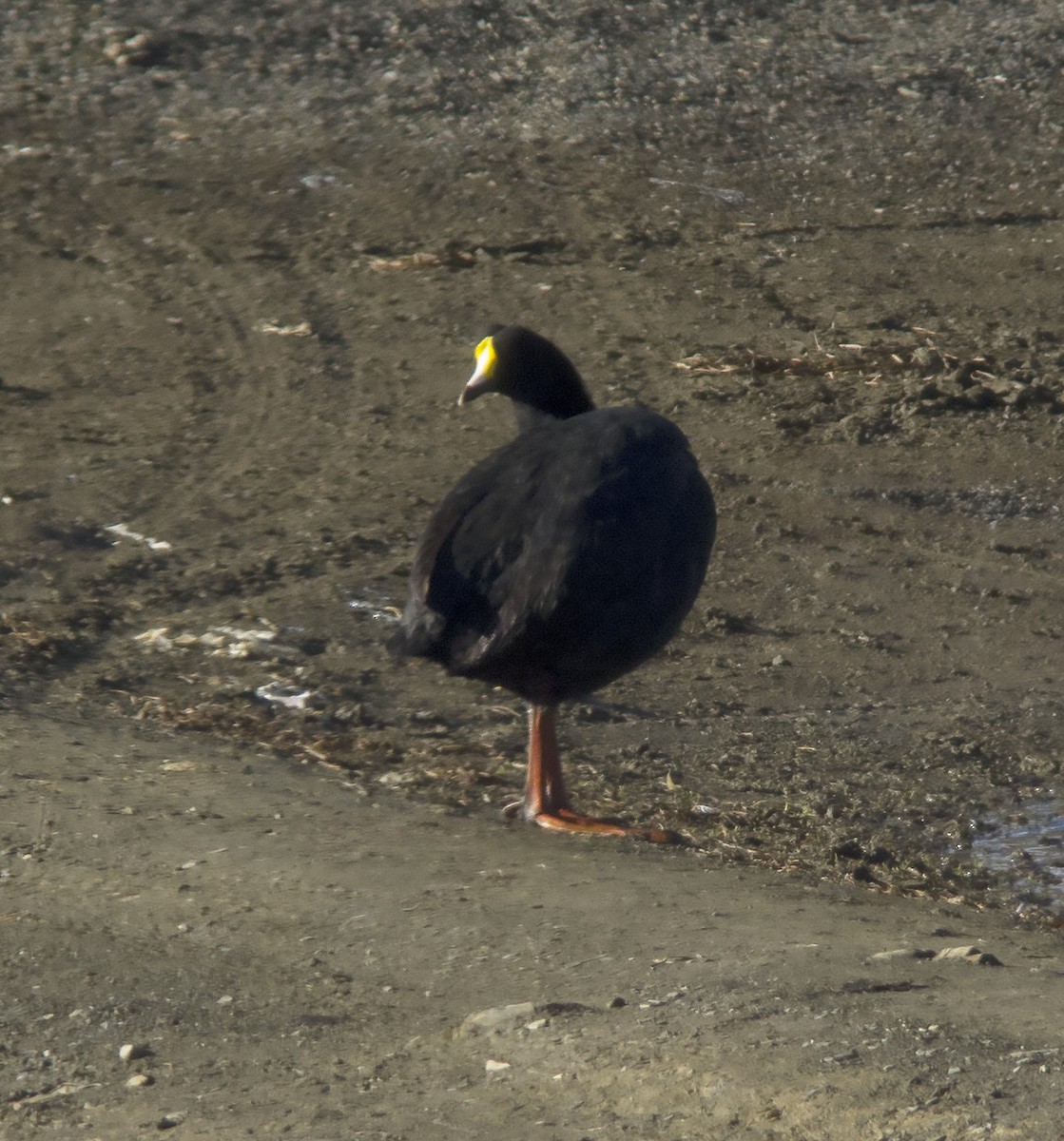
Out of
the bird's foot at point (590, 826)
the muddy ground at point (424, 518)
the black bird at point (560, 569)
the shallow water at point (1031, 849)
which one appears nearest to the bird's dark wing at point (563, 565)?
the black bird at point (560, 569)

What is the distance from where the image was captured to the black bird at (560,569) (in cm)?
493

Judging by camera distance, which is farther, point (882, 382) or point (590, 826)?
point (882, 382)

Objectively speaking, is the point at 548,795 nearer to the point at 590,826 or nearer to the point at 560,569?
the point at 590,826

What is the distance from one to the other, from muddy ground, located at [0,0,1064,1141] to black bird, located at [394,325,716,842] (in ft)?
1.49

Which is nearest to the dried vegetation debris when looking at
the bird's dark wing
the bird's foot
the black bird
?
the black bird

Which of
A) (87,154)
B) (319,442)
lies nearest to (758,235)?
(319,442)

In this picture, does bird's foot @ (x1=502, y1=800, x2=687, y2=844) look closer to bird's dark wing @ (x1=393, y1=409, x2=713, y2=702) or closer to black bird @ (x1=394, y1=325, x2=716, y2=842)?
black bird @ (x1=394, y1=325, x2=716, y2=842)

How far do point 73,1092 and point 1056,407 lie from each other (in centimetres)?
624

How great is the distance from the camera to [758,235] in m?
10.7

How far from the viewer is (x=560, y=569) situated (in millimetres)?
4910

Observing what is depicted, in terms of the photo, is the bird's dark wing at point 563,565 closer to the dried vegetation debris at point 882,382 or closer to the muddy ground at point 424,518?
the muddy ground at point 424,518

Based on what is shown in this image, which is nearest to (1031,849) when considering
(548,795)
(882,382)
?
(548,795)

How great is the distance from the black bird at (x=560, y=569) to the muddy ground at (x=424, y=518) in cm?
45

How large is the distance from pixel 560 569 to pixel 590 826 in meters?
0.79
